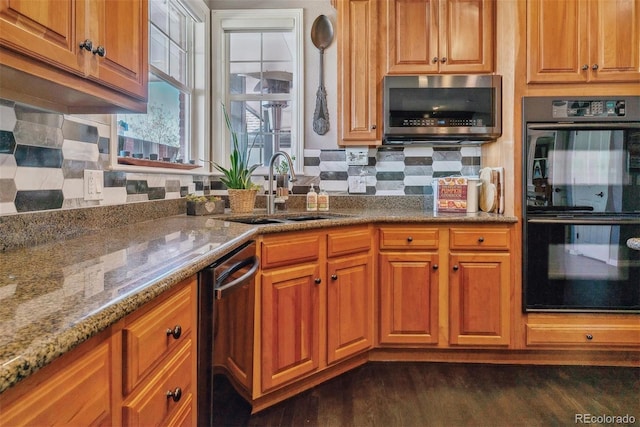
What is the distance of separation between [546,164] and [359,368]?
1605mm

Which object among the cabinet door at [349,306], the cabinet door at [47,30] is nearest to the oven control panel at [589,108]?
the cabinet door at [349,306]

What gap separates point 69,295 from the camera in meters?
0.65

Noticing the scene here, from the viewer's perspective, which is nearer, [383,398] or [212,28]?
[383,398]

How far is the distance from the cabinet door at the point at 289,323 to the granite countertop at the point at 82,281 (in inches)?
15.6

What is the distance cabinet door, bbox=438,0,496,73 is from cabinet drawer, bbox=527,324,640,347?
1.62 metres

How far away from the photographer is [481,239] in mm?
2180

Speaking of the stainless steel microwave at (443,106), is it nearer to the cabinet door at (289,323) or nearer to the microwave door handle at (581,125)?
the microwave door handle at (581,125)

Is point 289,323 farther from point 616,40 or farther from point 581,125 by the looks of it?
Result: point 616,40

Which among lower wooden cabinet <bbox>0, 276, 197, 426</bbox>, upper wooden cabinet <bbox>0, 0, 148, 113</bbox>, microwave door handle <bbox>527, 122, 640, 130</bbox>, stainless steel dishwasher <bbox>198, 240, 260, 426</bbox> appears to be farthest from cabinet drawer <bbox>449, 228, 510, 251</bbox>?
upper wooden cabinet <bbox>0, 0, 148, 113</bbox>

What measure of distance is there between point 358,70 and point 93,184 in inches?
67.0

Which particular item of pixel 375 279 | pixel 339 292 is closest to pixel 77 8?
pixel 339 292

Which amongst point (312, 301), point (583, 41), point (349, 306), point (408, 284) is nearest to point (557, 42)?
A: point (583, 41)

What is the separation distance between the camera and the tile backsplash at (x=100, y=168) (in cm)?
113

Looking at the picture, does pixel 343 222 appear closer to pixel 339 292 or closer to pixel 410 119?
pixel 339 292
